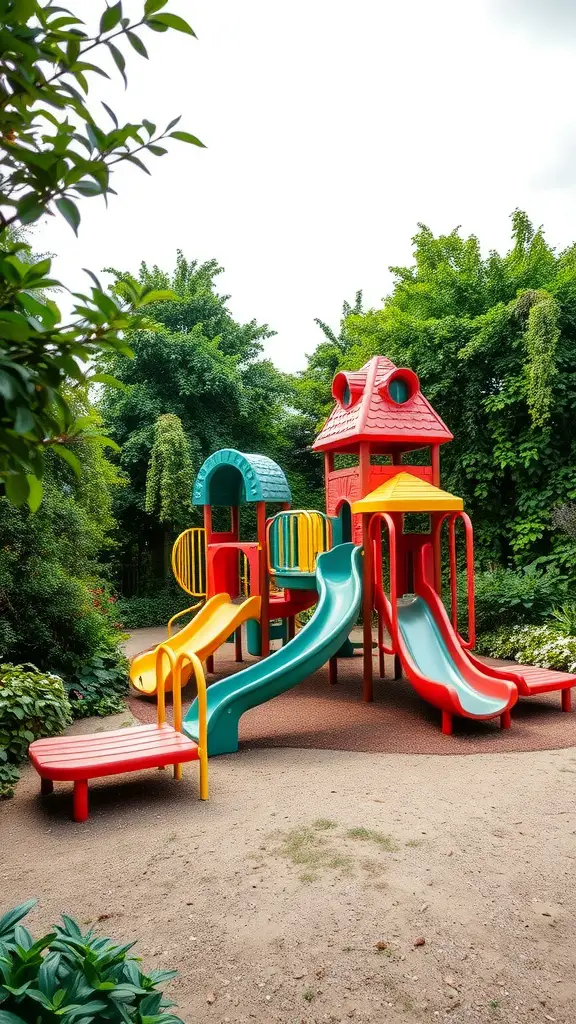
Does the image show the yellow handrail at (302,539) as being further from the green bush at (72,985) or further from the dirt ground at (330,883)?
the green bush at (72,985)

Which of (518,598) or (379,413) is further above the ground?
(379,413)

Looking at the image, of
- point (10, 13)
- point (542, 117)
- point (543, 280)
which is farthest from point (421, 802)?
point (543, 280)

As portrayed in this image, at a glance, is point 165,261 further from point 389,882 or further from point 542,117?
point 389,882

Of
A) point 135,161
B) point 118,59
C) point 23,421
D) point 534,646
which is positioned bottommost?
point 534,646

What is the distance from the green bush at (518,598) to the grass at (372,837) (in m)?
6.19

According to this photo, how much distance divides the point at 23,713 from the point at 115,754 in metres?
1.31

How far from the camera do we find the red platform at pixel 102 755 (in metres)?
4.10

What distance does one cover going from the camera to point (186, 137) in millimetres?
1123

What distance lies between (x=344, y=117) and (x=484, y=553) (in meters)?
7.59

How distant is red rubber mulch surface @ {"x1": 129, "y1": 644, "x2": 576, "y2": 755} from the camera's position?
5.54 metres

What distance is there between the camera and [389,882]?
319 centimetres

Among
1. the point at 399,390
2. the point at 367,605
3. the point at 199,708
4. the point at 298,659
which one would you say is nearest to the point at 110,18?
the point at 199,708

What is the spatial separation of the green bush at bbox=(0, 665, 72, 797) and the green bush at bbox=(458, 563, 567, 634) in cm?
621

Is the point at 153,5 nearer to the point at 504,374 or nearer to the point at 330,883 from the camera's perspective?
the point at 330,883
